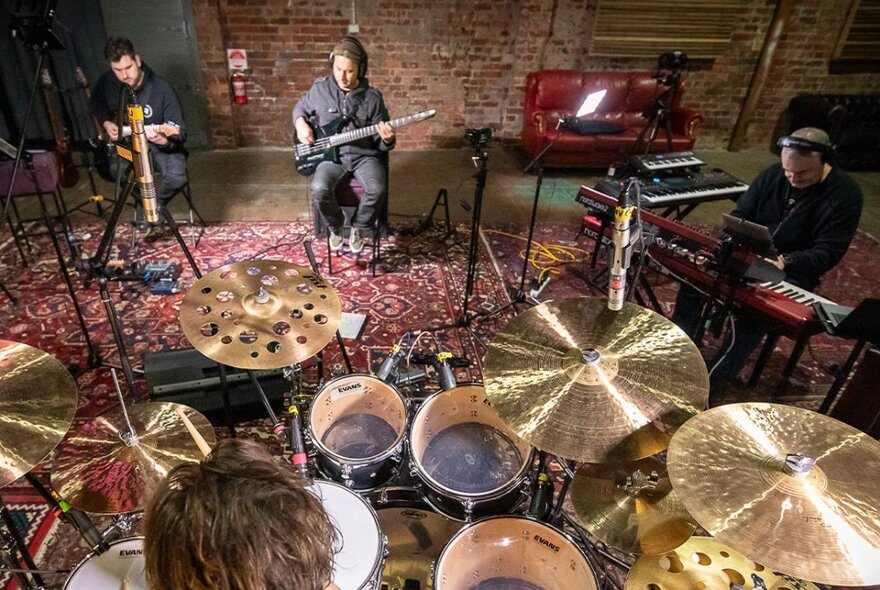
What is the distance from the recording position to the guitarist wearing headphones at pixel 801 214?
2988 mm

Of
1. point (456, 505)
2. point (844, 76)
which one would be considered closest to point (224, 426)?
point (456, 505)

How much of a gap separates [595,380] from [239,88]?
587 centimetres

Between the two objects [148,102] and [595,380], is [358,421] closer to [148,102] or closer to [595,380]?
[595,380]

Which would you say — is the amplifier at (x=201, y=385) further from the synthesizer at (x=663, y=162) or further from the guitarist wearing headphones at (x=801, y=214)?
the synthesizer at (x=663, y=162)

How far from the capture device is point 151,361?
2.86 m

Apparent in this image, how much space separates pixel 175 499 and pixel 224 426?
6.79 ft

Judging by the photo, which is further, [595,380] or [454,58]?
[454,58]

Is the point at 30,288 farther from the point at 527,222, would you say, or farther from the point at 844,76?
the point at 844,76

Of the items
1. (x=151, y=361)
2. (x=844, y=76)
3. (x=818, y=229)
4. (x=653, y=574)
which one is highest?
(x=844, y=76)

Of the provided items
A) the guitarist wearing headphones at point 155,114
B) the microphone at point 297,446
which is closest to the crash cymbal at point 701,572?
the microphone at point 297,446

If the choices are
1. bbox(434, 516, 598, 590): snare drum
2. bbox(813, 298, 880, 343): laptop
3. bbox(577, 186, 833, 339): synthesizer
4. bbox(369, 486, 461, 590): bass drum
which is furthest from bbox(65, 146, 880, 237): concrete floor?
bbox(434, 516, 598, 590): snare drum

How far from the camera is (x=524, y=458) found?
200 centimetres

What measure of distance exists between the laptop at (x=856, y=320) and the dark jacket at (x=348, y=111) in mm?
3048

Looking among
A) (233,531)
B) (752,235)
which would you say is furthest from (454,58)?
(233,531)
